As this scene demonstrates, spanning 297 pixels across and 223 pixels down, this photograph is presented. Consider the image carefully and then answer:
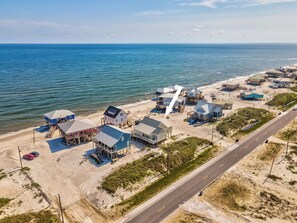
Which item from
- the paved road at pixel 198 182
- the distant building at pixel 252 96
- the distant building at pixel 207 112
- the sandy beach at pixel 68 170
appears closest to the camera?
the paved road at pixel 198 182

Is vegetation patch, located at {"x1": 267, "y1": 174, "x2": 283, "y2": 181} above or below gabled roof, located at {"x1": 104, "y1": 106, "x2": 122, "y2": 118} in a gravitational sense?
below

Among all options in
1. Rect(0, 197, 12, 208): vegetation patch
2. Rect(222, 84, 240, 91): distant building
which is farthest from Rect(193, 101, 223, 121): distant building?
Rect(0, 197, 12, 208): vegetation patch

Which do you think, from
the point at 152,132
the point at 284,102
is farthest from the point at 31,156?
the point at 284,102

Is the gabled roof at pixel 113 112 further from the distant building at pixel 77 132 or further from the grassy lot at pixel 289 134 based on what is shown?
the grassy lot at pixel 289 134

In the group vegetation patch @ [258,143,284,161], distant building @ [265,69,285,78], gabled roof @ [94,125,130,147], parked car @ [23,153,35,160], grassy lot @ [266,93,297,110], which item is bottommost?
vegetation patch @ [258,143,284,161]

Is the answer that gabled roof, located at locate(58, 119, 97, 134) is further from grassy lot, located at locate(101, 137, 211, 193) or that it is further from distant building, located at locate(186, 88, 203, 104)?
distant building, located at locate(186, 88, 203, 104)

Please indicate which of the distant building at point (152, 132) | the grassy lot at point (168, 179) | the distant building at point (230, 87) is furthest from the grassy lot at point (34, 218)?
the distant building at point (230, 87)
